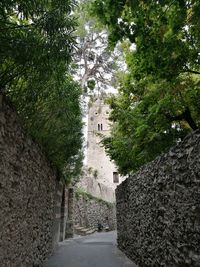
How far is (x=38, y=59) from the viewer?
4.25 m

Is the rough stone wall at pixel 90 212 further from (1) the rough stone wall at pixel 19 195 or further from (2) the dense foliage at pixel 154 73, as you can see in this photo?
(1) the rough stone wall at pixel 19 195

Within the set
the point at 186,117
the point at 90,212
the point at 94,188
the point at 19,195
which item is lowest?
the point at 19,195

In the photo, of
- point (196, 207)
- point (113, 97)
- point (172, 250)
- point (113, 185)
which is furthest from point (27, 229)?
point (113, 185)

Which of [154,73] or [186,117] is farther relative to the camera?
[186,117]

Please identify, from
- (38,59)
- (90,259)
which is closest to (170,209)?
(38,59)

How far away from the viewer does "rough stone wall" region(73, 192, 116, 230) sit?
17047 mm

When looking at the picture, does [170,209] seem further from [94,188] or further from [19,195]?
[94,188]

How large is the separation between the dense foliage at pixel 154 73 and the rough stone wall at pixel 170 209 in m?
1.93

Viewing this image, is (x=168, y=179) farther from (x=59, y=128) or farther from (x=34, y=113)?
Answer: (x=59, y=128)

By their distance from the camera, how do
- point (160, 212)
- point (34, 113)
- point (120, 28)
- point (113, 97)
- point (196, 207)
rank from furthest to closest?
point (113, 97), point (34, 113), point (120, 28), point (160, 212), point (196, 207)

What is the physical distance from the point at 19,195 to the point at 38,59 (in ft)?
6.90

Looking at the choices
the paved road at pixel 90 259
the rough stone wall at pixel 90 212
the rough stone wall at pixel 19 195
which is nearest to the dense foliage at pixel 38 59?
the rough stone wall at pixel 19 195

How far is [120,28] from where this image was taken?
5164 mm

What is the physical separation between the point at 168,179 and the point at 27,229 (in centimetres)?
269
